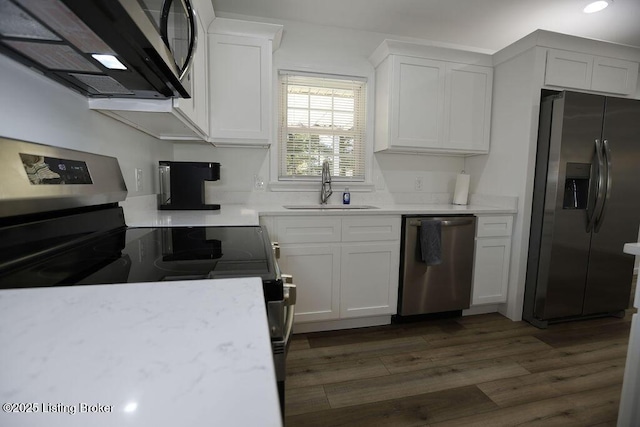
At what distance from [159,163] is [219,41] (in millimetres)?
903

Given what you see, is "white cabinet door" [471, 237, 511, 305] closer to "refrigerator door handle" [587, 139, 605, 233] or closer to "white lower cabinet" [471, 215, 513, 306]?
"white lower cabinet" [471, 215, 513, 306]

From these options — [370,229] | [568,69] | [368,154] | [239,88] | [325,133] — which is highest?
[568,69]

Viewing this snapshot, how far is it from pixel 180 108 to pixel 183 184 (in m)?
0.80

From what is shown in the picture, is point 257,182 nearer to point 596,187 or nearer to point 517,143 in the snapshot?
point 517,143

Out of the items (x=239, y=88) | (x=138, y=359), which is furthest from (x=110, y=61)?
(x=239, y=88)

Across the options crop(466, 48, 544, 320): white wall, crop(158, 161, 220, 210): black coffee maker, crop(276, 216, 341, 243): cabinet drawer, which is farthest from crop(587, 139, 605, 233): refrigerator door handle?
crop(158, 161, 220, 210): black coffee maker

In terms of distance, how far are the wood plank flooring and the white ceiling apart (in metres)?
2.35

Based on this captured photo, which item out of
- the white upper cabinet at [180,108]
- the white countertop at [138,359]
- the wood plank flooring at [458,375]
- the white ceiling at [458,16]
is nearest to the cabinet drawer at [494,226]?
the wood plank flooring at [458,375]

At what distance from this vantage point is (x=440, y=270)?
2324 mm

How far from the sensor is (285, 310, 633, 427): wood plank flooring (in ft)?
4.83

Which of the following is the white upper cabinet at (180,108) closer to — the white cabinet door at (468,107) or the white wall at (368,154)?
the white wall at (368,154)

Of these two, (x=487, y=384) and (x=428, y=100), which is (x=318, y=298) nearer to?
(x=487, y=384)

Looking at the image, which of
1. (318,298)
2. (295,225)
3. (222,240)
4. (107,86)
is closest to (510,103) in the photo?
(295,225)

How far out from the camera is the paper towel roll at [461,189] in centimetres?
278
